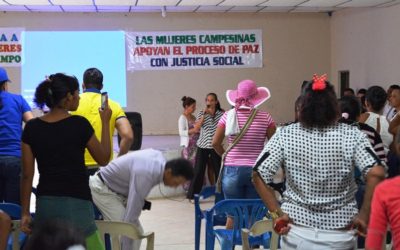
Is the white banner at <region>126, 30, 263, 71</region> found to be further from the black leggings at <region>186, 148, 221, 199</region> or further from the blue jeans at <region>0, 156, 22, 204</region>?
the blue jeans at <region>0, 156, 22, 204</region>

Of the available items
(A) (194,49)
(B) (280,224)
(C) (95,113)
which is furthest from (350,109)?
(A) (194,49)

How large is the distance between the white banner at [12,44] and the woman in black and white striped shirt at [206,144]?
574 cm

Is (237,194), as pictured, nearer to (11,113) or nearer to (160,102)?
(11,113)

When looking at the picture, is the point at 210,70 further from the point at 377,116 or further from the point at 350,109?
the point at 350,109

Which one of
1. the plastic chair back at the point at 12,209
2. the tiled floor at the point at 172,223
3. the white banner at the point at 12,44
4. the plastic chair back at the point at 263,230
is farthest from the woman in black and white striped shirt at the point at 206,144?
the white banner at the point at 12,44

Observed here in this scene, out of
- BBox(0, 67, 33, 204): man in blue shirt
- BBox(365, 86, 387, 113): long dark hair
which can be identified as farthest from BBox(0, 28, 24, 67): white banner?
BBox(365, 86, 387, 113): long dark hair

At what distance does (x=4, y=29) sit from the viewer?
1134 centimetres

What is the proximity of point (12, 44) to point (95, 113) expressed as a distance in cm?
849

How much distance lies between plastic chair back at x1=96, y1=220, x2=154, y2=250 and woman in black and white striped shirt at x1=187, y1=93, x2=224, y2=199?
404 cm

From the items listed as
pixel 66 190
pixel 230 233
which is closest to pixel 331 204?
pixel 66 190

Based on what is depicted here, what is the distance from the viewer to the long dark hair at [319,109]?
7.17 ft

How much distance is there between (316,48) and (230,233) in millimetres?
9280

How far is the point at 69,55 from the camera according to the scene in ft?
37.4

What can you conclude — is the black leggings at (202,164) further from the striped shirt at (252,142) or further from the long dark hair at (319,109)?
the long dark hair at (319,109)
